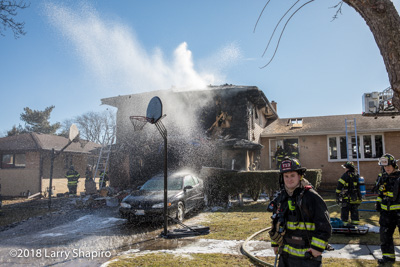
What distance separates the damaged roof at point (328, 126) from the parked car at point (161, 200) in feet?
33.7

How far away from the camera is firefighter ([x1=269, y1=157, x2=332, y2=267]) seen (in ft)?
8.62

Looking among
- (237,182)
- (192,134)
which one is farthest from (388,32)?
(192,134)

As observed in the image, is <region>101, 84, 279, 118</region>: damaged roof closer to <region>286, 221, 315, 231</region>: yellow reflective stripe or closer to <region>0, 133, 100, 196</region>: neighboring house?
<region>0, 133, 100, 196</region>: neighboring house

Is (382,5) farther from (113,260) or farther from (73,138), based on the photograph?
(73,138)

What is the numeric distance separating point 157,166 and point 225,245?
32.4 ft

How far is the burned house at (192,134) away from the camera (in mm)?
14406

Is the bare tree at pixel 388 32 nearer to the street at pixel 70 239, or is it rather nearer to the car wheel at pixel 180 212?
the street at pixel 70 239

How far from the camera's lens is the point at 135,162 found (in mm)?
15562

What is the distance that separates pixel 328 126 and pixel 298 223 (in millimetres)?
16953

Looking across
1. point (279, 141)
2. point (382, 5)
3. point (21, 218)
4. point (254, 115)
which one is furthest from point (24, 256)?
point (279, 141)

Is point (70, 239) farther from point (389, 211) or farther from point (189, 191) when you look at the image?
point (389, 211)

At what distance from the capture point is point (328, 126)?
708 inches

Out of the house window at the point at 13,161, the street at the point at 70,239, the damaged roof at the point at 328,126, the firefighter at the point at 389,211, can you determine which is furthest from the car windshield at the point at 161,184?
the house window at the point at 13,161

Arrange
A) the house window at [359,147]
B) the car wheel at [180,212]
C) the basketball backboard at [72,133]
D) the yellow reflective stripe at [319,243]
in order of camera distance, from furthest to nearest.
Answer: the house window at [359,147]
the basketball backboard at [72,133]
the car wheel at [180,212]
the yellow reflective stripe at [319,243]
